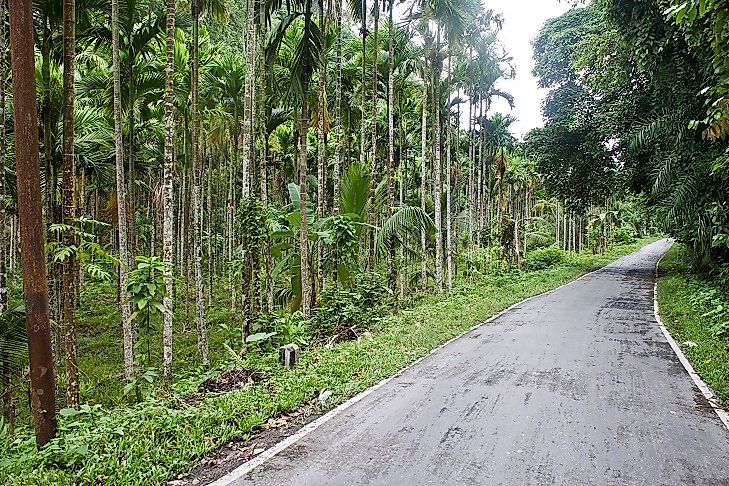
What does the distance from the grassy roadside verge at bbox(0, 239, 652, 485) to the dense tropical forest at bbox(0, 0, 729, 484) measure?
0.03 metres

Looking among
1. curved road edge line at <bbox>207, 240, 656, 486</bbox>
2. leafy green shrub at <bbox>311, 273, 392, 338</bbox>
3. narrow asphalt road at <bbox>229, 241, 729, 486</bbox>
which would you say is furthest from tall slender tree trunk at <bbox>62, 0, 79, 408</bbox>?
leafy green shrub at <bbox>311, 273, 392, 338</bbox>

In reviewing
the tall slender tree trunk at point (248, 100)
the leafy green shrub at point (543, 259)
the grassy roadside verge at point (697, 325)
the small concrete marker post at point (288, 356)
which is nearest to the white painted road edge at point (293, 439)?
the small concrete marker post at point (288, 356)

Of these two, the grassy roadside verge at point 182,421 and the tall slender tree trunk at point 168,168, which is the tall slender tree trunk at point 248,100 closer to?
the tall slender tree trunk at point 168,168

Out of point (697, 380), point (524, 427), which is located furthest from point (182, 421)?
point (697, 380)

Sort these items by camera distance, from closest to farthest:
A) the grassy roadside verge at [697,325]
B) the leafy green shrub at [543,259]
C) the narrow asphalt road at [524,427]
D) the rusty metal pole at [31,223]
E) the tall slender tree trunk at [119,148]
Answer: the narrow asphalt road at [524,427]
the rusty metal pole at [31,223]
the grassy roadside verge at [697,325]
the tall slender tree trunk at [119,148]
the leafy green shrub at [543,259]

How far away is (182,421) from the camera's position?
5.23 meters

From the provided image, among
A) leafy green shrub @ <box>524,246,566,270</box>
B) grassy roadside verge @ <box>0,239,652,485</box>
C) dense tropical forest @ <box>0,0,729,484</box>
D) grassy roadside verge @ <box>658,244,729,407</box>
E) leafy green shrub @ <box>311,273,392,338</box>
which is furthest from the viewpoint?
leafy green shrub @ <box>524,246,566,270</box>

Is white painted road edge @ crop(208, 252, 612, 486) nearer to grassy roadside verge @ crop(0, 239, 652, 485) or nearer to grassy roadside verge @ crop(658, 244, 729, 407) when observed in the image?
grassy roadside verge @ crop(0, 239, 652, 485)

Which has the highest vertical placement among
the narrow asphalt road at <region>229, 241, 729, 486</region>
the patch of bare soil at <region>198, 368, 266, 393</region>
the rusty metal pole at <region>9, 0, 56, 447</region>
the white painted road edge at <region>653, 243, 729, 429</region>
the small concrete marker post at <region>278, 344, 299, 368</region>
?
the rusty metal pole at <region>9, 0, 56, 447</region>

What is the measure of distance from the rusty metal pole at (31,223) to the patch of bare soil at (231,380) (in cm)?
228

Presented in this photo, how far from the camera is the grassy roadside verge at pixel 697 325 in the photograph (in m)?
7.82

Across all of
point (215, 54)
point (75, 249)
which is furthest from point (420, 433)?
point (215, 54)

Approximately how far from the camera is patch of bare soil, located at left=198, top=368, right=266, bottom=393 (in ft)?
22.3

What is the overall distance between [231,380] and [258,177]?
10.1m
